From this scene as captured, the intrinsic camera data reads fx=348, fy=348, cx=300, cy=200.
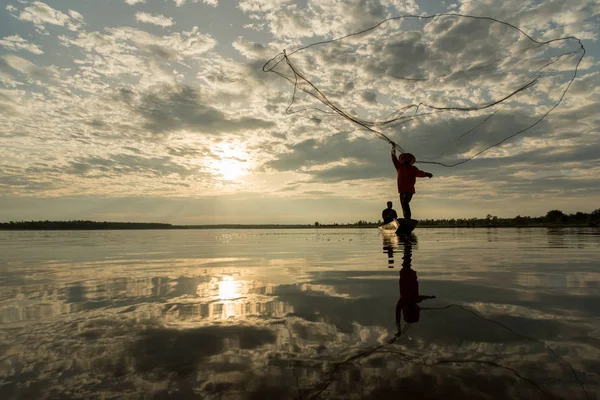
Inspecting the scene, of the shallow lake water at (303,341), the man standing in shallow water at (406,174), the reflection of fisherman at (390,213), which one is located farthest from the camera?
the reflection of fisherman at (390,213)

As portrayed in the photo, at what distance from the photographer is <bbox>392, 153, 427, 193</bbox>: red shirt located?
19000 millimetres

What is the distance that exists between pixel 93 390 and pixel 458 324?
3.53 m

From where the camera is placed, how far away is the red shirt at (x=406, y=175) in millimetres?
19000

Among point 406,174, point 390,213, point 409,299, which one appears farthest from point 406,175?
point 409,299

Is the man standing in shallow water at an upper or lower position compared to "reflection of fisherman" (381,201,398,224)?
upper

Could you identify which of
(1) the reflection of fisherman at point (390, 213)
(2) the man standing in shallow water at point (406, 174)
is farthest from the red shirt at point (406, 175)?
(1) the reflection of fisherman at point (390, 213)

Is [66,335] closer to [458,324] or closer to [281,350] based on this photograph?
[281,350]

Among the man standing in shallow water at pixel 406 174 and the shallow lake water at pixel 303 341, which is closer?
the shallow lake water at pixel 303 341

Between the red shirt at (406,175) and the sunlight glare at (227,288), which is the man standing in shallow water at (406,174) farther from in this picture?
the sunlight glare at (227,288)

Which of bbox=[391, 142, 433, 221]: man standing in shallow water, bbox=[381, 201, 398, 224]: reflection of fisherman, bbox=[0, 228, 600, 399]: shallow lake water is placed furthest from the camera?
bbox=[381, 201, 398, 224]: reflection of fisherman

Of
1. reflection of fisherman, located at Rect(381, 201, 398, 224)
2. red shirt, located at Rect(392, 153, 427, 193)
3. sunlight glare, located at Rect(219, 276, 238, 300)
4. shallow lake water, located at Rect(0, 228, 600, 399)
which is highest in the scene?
red shirt, located at Rect(392, 153, 427, 193)

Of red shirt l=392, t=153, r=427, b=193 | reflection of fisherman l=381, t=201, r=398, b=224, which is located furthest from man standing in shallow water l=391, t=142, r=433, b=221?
reflection of fisherman l=381, t=201, r=398, b=224

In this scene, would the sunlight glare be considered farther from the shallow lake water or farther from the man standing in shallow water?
the man standing in shallow water

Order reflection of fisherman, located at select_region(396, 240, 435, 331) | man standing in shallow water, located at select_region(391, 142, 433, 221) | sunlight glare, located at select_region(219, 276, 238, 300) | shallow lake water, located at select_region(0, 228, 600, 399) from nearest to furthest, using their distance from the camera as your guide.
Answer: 1. shallow lake water, located at select_region(0, 228, 600, 399)
2. reflection of fisherman, located at select_region(396, 240, 435, 331)
3. sunlight glare, located at select_region(219, 276, 238, 300)
4. man standing in shallow water, located at select_region(391, 142, 433, 221)
